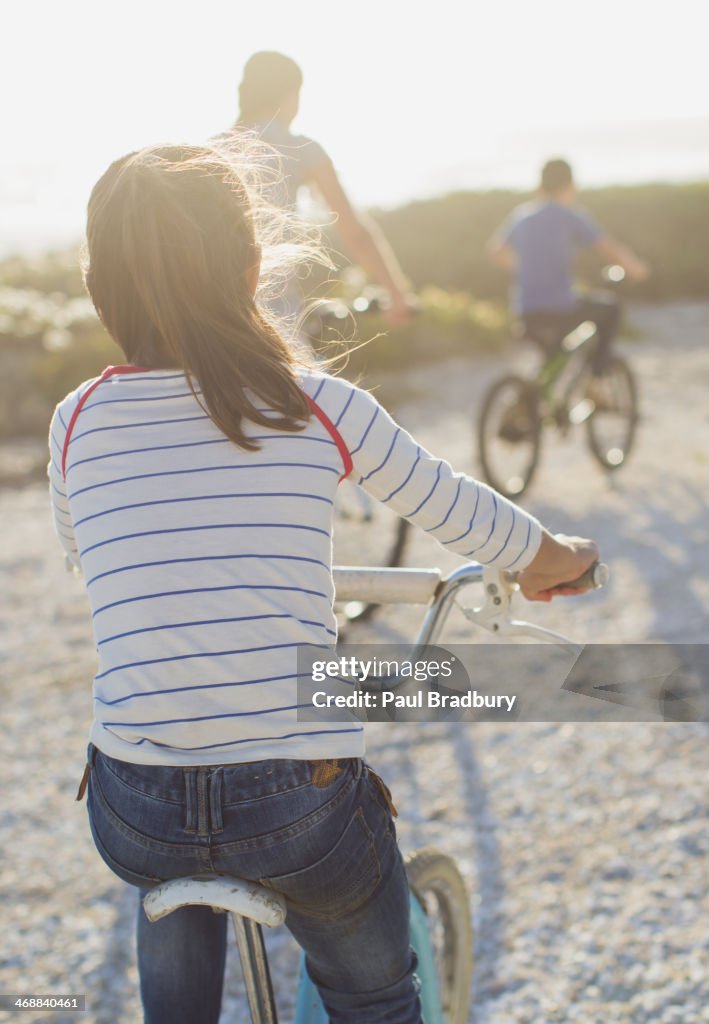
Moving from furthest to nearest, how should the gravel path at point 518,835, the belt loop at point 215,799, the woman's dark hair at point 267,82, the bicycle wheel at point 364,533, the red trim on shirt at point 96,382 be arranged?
1. the bicycle wheel at point 364,533
2. the woman's dark hair at point 267,82
3. the gravel path at point 518,835
4. the red trim on shirt at point 96,382
5. the belt loop at point 215,799

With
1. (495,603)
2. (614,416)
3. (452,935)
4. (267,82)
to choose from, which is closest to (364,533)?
(614,416)

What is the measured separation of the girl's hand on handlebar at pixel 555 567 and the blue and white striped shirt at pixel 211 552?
152 millimetres

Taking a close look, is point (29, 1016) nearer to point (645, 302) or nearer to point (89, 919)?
point (89, 919)

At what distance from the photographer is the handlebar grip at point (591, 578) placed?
157cm

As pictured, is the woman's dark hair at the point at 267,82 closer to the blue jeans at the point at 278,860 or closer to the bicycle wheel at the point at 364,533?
the bicycle wheel at the point at 364,533

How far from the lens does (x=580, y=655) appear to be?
1488 mm

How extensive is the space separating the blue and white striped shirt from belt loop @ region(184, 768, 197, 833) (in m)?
0.02

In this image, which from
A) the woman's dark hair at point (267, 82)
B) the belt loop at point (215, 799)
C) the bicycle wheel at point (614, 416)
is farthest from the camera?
the bicycle wheel at point (614, 416)

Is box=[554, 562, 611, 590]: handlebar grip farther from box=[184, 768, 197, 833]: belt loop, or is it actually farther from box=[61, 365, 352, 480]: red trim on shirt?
box=[184, 768, 197, 833]: belt loop

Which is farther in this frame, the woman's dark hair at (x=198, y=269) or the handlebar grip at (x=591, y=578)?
the handlebar grip at (x=591, y=578)

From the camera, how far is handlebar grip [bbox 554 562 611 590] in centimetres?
157

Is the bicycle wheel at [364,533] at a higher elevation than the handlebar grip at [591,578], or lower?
lower

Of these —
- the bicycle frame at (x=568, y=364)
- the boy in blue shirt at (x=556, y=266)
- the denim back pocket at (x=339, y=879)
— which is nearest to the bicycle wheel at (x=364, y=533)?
the bicycle frame at (x=568, y=364)

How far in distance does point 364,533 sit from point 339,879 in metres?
4.87
